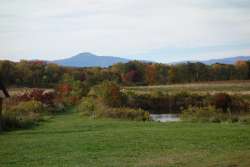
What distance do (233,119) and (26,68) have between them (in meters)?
70.3

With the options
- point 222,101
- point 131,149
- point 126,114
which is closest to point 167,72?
point 222,101

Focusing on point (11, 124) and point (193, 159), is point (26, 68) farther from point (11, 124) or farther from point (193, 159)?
point (193, 159)

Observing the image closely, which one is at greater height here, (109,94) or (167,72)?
(167,72)

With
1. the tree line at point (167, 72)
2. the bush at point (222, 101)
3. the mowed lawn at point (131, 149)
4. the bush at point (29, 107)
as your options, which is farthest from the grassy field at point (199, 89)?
the mowed lawn at point (131, 149)

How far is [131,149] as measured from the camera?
54.7 ft

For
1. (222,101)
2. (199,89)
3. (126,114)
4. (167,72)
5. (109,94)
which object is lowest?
(126,114)

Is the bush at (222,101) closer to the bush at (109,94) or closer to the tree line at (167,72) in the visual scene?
the bush at (109,94)

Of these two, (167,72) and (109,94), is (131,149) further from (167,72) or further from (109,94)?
(167,72)

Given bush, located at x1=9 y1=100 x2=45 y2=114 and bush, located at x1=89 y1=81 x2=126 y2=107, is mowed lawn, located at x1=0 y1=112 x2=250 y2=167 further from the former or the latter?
bush, located at x1=89 y1=81 x2=126 y2=107

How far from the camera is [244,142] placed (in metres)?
18.0

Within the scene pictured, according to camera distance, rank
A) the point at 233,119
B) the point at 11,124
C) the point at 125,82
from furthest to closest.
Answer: the point at 125,82
the point at 233,119
the point at 11,124

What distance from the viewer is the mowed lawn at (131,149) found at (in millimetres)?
13688

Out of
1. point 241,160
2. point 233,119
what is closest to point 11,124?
point 233,119

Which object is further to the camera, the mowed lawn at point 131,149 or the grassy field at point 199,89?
the grassy field at point 199,89
